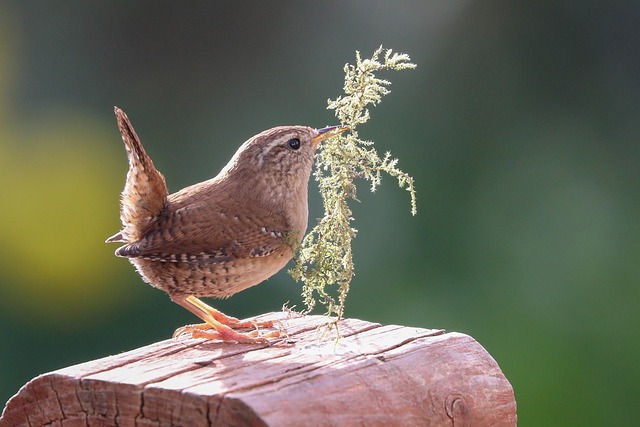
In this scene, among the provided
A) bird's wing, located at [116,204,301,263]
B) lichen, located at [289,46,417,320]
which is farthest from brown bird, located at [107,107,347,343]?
lichen, located at [289,46,417,320]

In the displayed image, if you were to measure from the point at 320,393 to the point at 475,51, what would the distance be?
2.89 metres

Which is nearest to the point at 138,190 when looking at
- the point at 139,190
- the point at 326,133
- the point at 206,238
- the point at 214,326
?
the point at 139,190

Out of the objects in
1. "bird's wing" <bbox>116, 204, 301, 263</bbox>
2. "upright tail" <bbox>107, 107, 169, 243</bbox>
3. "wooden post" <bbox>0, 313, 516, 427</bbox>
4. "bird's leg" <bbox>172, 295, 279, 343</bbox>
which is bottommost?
"wooden post" <bbox>0, 313, 516, 427</bbox>

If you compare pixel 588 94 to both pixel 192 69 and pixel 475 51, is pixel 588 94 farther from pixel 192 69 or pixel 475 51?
pixel 192 69

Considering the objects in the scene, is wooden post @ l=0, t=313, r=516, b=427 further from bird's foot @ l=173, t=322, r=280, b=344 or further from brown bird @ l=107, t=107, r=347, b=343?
brown bird @ l=107, t=107, r=347, b=343

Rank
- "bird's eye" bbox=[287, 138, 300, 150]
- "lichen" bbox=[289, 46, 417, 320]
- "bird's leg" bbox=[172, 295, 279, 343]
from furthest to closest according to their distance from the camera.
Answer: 1. "bird's eye" bbox=[287, 138, 300, 150]
2. "bird's leg" bbox=[172, 295, 279, 343]
3. "lichen" bbox=[289, 46, 417, 320]

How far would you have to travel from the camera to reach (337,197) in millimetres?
2506

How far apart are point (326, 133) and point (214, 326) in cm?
64

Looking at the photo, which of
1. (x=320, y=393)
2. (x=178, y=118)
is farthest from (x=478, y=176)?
(x=320, y=393)

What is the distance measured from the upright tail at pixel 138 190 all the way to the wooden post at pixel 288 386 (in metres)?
0.37

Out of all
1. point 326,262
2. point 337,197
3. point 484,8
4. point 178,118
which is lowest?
point 326,262

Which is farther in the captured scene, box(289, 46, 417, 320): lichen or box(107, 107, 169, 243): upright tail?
box(107, 107, 169, 243): upright tail

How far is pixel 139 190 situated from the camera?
2721 mm

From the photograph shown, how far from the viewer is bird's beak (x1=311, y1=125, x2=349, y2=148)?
262cm
